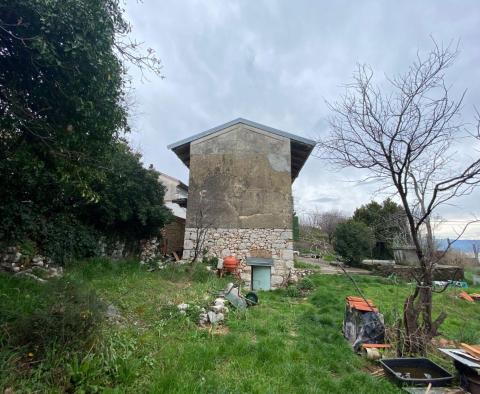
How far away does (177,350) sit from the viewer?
392cm

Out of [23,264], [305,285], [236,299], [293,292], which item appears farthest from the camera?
[305,285]

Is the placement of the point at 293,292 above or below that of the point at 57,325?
below

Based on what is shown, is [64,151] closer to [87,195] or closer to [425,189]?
[87,195]

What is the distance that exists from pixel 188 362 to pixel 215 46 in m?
7.40

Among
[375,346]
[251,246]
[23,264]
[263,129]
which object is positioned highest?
[263,129]

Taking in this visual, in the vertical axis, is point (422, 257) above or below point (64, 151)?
below

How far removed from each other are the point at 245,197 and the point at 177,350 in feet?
26.4

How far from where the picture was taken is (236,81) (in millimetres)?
9383

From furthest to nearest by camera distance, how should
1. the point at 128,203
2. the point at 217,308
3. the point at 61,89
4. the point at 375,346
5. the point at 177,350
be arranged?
1. the point at 128,203
2. the point at 217,308
3. the point at 375,346
4. the point at 61,89
5. the point at 177,350

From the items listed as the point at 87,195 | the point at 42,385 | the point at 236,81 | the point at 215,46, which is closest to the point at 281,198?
the point at 236,81

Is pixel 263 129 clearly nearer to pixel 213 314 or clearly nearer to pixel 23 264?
pixel 213 314

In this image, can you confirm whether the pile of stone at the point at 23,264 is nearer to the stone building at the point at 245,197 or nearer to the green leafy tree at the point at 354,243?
the stone building at the point at 245,197

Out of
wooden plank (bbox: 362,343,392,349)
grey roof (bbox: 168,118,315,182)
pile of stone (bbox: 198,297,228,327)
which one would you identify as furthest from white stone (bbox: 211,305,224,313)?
grey roof (bbox: 168,118,315,182)

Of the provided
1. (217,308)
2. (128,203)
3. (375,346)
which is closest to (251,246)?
(128,203)
